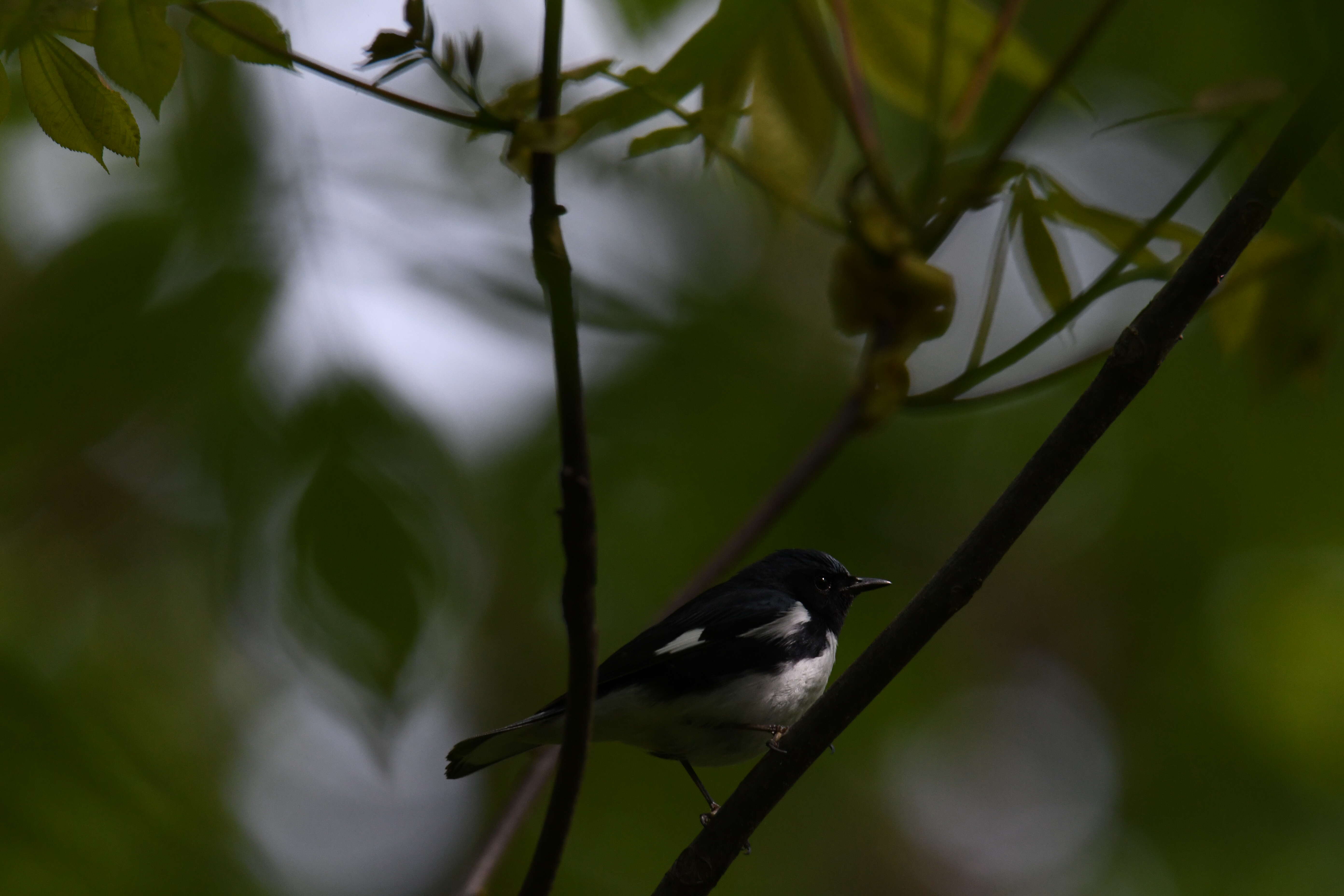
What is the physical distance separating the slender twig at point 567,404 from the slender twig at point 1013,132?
1002 mm

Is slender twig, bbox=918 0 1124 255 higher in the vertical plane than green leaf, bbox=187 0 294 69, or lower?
lower

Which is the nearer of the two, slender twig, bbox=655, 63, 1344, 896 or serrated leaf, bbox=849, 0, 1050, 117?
slender twig, bbox=655, 63, 1344, 896

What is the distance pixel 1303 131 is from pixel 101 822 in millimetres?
3068

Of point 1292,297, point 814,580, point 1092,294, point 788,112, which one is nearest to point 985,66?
point 788,112

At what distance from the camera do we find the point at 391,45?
1256 mm

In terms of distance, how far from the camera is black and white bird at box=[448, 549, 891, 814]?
Result: 9.87ft

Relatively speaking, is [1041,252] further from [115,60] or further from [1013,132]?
[115,60]

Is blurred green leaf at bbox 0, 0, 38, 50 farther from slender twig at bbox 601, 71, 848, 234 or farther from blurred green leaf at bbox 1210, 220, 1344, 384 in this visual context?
blurred green leaf at bbox 1210, 220, 1344, 384

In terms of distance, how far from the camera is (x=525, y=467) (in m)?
3.94

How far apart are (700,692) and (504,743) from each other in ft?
1.91

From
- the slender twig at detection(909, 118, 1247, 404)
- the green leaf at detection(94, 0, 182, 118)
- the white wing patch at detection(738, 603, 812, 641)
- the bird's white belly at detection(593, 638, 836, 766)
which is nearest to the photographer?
the green leaf at detection(94, 0, 182, 118)

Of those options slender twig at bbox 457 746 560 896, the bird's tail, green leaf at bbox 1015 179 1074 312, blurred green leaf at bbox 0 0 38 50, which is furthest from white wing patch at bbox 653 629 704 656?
blurred green leaf at bbox 0 0 38 50

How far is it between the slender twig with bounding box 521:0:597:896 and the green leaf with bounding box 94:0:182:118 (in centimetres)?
49

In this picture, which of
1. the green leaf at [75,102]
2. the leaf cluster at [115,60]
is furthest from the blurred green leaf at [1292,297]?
the green leaf at [75,102]
